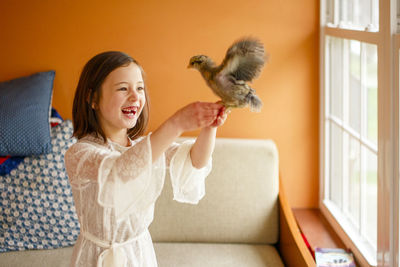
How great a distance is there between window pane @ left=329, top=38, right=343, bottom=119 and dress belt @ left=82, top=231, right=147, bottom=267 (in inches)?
52.8

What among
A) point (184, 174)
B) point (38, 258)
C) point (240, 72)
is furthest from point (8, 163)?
point (240, 72)

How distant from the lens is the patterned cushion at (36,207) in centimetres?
227

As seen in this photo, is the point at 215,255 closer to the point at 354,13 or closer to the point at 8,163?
the point at 8,163

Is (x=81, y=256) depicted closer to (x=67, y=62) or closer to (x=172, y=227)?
(x=172, y=227)

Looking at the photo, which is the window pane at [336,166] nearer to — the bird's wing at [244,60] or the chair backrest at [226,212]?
the chair backrest at [226,212]

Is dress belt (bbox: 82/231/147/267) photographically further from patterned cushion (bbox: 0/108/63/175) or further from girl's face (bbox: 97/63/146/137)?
patterned cushion (bbox: 0/108/63/175)

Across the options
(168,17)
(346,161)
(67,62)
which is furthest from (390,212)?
(67,62)

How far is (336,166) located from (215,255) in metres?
0.79

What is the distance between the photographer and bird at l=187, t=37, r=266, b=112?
3.70 feet

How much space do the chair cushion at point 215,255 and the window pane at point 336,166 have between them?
0.46m

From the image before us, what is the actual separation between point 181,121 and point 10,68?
1.63 metres


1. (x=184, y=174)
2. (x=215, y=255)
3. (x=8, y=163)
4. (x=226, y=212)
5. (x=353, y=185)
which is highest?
(x=184, y=174)

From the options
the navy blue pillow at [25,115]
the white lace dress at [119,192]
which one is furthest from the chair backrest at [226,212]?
the white lace dress at [119,192]

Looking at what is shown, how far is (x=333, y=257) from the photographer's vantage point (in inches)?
79.8
